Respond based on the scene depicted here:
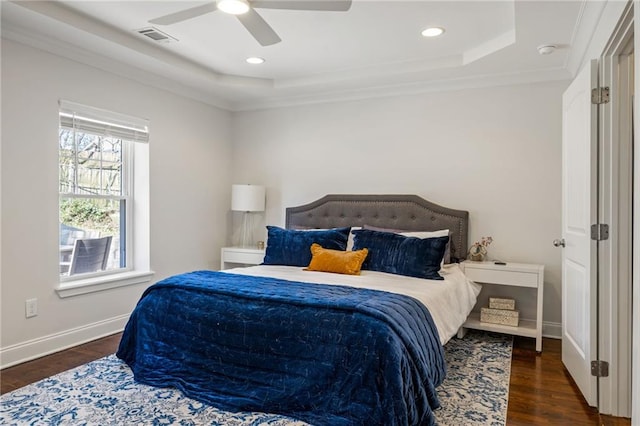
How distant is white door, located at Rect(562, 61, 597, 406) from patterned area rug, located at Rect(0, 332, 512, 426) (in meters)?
0.48

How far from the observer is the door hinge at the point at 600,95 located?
2458 mm

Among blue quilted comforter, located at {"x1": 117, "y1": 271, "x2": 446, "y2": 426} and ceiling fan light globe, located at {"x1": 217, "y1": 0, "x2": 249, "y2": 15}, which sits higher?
ceiling fan light globe, located at {"x1": 217, "y1": 0, "x2": 249, "y2": 15}

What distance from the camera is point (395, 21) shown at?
311 cm

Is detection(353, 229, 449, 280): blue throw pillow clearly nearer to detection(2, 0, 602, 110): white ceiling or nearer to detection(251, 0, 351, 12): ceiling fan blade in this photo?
detection(2, 0, 602, 110): white ceiling

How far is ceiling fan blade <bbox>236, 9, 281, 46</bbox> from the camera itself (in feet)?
8.76

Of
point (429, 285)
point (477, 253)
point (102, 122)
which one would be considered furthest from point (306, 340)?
point (102, 122)

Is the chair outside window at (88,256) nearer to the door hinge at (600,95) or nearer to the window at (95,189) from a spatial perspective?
the window at (95,189)

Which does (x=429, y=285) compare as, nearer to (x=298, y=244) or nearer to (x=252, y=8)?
(x=298, y=244)

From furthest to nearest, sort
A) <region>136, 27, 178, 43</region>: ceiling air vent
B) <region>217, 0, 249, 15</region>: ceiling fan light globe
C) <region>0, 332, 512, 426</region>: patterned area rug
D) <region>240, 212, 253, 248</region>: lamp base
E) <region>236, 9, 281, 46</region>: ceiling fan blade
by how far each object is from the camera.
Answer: <region>240, 212, 253, 248</region>: lamp base
<region>136, 27, 178, 43</region>: ceiling air vent
<region>236, 9, 281, 46</region>: ceiling fan blade
<region>217, 0, 249, 15</region>: ceiling fan light globe
<region>0, 332, 512, 426</region>: patterned area rug

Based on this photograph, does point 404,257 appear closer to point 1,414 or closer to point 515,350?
point 515,350

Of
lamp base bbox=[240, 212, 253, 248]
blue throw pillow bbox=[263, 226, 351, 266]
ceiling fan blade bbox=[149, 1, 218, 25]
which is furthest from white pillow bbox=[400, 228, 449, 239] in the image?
ceiling fan blade bbox=[149, 1, 218, 25]

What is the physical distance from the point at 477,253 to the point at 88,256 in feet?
11.7

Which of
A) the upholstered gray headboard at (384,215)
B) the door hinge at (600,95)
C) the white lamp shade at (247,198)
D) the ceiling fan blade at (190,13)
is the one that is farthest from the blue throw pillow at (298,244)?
the door hinge at (600,95)

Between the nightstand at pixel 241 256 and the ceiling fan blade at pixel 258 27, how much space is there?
97.9 inches
